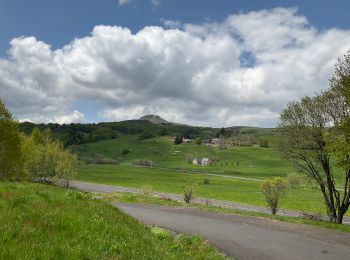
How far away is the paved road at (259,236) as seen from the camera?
1639 centimetres

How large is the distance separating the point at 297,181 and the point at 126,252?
112191mm

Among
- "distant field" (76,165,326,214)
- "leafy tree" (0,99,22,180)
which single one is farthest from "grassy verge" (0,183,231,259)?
"leafy tree" (0,99,22,180)

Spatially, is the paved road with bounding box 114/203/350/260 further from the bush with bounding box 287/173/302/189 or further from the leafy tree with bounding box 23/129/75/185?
the bush with bounding box 287/173/302/189

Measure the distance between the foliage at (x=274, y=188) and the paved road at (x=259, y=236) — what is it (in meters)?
10.1

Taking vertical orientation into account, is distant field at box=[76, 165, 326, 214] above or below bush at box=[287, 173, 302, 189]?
below

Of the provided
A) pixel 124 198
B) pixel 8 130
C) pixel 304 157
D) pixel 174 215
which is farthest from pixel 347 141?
pixel 8 130

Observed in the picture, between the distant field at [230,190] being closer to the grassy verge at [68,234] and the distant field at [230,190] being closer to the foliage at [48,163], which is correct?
the foliage at [48,163]

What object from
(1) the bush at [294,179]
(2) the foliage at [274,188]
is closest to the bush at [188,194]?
(2) the foliage at [274,188]

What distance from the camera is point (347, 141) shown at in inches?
979

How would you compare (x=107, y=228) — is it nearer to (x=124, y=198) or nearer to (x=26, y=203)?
(x=26, y=203)

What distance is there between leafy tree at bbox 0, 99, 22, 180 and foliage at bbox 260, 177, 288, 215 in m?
32.7

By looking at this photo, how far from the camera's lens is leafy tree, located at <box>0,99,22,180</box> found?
53.6 meters

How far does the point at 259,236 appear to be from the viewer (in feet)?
66.4

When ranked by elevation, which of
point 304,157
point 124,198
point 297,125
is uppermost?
point 297,125
